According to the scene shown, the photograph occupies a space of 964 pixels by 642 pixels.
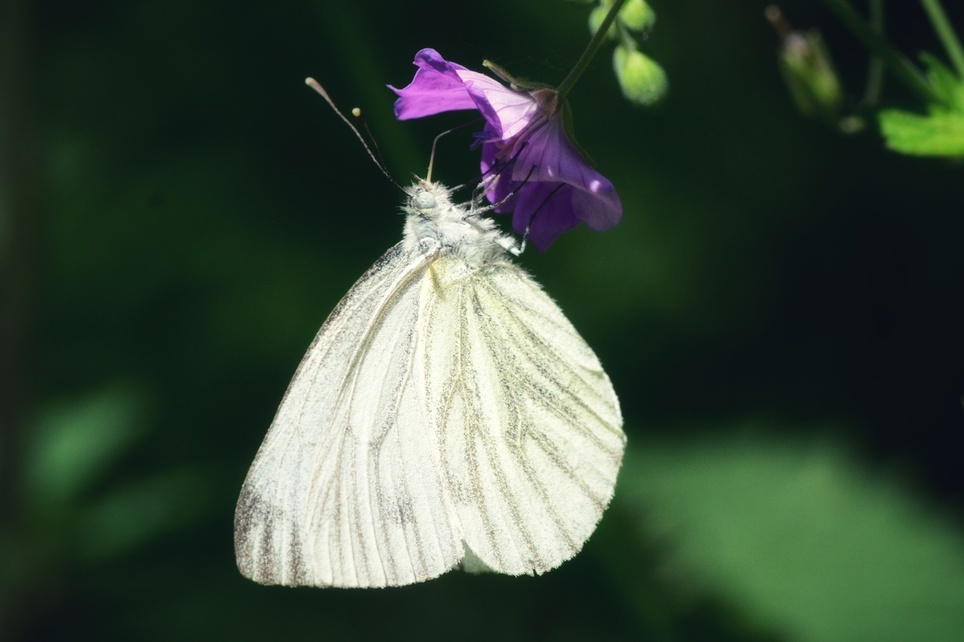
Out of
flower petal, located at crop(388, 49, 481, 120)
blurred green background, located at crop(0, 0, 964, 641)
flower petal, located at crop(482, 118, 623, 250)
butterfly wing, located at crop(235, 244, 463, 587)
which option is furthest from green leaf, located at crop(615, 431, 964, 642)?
flower petal, located at crop(388, 49, 481, 120)

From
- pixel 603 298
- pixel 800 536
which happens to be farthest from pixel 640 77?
pixel 800 536

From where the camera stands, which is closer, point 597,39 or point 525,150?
point 597,39

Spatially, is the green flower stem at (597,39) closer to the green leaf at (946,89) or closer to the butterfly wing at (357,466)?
the butterfly wing at (357,466)

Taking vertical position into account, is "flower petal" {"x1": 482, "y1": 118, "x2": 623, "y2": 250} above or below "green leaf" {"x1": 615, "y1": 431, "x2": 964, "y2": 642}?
above

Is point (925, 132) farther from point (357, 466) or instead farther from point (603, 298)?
point (603, 298)

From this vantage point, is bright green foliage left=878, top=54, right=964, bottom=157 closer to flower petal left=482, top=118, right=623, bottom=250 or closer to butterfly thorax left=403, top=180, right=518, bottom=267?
flower petal left=482, top=118, right=623, bottom=250

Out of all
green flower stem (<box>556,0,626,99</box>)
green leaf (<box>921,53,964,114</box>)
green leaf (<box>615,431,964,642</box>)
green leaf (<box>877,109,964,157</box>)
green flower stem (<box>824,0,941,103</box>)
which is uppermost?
green flower stem (<box>556,0,626,99</box>)

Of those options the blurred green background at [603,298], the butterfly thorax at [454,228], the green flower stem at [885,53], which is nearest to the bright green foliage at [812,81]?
the green flower stem at [885,53]
